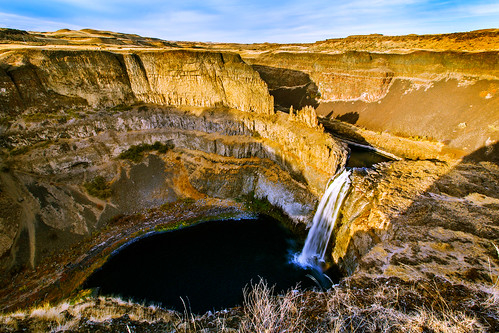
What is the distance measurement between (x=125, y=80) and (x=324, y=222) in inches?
1221

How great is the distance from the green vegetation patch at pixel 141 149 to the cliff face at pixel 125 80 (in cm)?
640

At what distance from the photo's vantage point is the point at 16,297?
54.3 ft

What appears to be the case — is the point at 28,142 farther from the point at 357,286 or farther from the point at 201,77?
the point at 357,286

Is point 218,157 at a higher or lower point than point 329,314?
lower

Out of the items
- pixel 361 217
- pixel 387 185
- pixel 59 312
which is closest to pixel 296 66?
pixel 387 185

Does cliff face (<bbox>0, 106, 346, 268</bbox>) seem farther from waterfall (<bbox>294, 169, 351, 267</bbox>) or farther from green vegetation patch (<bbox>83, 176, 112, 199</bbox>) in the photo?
waterfall (<bbox>294, 169, 351, 267</bbox>)

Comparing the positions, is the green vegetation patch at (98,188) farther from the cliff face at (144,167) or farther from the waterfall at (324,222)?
the waterfall at (324,222)

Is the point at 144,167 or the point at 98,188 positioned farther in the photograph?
the point at 144,167

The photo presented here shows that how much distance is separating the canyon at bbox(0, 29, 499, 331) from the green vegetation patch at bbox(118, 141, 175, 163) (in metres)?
0.17

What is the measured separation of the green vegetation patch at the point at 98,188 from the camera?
2516 centimetres

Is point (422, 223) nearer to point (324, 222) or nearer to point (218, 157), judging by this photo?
point (324, 222)

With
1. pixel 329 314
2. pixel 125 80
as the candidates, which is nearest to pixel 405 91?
pixel 329 314

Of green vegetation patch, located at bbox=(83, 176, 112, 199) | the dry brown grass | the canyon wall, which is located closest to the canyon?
green vegetation patch, located at bbox=(83, 176, 112, 199)

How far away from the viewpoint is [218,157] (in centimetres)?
2952
